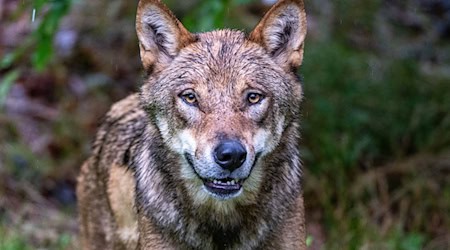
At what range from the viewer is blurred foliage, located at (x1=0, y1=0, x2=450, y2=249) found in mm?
8812

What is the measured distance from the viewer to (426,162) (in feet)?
32.3

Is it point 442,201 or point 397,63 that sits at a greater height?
point 397,63

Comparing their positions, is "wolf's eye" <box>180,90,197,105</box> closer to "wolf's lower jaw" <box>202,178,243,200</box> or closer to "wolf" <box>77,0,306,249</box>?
"wolf" <box>77,0,306,249</box>

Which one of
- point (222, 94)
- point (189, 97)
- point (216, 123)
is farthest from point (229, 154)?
point (189, 97)

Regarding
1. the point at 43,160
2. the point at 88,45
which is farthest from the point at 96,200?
the point at 88,45

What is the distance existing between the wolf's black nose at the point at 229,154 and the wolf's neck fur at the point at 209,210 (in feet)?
1.79

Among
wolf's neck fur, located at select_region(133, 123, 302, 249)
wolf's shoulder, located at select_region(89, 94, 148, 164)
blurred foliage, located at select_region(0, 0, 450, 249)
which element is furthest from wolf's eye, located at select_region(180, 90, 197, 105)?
blurred foliage, located at select_region(0, 0, 450, 249)

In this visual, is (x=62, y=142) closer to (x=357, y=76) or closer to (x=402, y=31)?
(x=357, y=76)

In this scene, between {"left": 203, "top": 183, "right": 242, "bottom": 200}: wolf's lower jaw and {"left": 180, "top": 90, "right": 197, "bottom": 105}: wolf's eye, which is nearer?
{"left": 203, "top": 183, "right": 242, "bottom": 200}: wolf's lower jaw

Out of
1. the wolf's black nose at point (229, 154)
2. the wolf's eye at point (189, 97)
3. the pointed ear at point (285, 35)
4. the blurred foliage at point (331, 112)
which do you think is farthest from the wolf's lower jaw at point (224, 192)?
the blurred foliage at point (331, 112)

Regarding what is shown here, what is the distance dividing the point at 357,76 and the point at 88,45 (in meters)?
3.44

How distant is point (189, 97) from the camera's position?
5.43 meters

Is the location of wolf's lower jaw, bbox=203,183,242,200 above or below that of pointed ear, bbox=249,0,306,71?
below

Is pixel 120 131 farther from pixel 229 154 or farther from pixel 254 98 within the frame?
pixel 229 154
